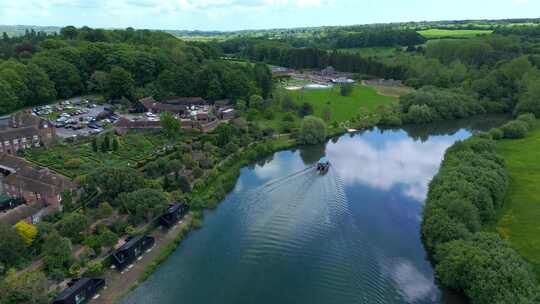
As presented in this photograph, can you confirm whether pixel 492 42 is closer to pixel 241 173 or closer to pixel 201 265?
pixel 241 173

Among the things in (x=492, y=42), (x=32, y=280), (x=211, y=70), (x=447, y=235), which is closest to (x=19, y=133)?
(x=32, y=280)

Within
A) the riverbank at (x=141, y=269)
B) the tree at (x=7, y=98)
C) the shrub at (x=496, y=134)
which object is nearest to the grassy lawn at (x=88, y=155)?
the riverbank at (x=141, y=269)

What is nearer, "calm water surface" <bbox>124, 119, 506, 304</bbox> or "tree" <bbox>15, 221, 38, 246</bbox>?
"calm water surface" <bbox>124, 119, 506, 304</bbox>

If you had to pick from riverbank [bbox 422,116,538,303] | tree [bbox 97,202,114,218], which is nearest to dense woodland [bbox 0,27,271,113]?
tree [bbox 97,202,114,218]

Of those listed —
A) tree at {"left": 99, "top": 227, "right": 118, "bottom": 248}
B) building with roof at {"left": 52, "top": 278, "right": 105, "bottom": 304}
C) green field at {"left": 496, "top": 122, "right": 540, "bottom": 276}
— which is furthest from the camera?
green field at {"left": 496, "top": 122, "right": 540, "bottom": 276}

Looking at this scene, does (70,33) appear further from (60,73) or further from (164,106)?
(164,106)

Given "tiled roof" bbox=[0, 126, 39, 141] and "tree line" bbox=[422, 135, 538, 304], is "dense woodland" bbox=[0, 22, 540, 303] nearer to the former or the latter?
"tree line" bbox=[422, 135, 538, 304]

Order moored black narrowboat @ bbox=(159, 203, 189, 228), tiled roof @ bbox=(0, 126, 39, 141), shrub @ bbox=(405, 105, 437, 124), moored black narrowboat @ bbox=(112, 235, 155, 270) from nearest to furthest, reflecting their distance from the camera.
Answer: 1. moored black narrowboat @ bbox=(112, 235, 155, 270)
2. moored black narrowboat @ bbox=(159, 203, 189, 228)
3. tiled roof @ bbox=(0, 126, 39, 141)
4. shrub @ bbox=(405, 105, 437, 124)

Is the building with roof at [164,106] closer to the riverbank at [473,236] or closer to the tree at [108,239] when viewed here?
the tree at [108,239]
